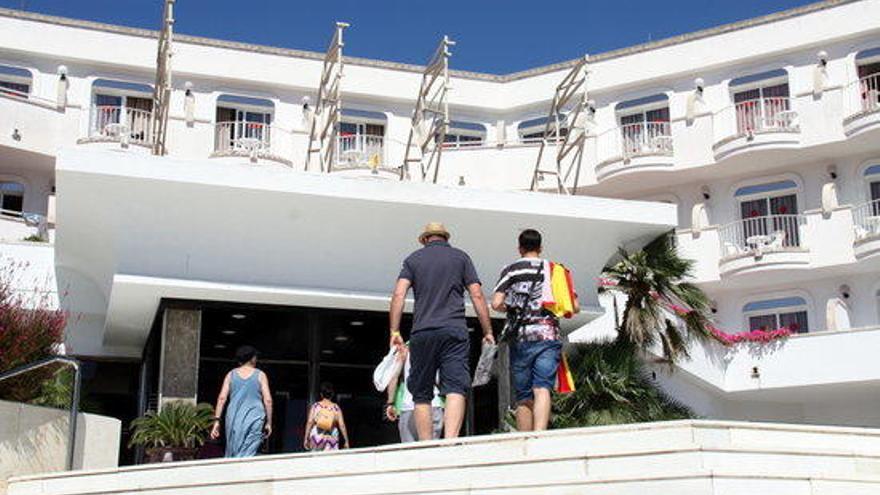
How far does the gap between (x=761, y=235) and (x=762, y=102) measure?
12.2 ft

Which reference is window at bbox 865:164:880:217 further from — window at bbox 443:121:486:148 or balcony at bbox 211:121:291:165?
balcony at bbox 211:121:291:165

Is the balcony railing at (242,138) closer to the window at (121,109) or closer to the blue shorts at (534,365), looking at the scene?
the window at (121,109)

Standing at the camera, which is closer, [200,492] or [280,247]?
[200,492]

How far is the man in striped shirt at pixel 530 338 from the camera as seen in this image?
9.58 m

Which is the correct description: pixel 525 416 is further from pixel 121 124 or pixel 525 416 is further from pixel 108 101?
pixel 108 101

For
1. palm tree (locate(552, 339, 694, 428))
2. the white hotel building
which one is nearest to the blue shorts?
the white hotel building

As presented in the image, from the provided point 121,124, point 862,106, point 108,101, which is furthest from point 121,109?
point 862,106

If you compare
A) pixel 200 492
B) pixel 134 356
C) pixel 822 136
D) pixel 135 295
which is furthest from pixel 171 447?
pixel 822 136

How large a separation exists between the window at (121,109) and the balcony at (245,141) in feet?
6.65

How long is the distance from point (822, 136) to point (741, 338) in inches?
303

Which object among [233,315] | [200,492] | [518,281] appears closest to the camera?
[200,492]

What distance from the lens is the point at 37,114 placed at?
3180 centimetres

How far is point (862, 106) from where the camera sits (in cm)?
3206

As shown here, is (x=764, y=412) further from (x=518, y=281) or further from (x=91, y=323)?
(x=518, y=281)
